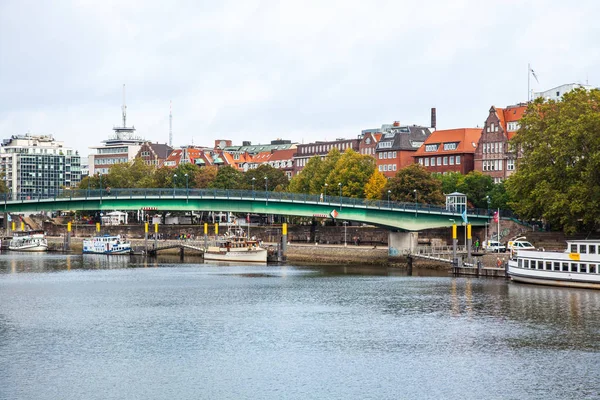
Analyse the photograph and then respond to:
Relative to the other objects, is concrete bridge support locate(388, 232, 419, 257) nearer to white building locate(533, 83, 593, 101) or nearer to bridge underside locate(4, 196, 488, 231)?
bridge underside locate(4, 196, 488, 231)

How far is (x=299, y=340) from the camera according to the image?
60.1m

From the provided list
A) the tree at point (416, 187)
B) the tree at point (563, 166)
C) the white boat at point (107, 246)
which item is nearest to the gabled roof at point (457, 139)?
the tree at point (416, 187)

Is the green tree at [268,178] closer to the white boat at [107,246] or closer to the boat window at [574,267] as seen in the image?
the white boat at [107,246]

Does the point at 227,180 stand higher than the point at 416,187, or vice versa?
the point at 227,180

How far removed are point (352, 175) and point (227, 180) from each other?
3321 centimetres

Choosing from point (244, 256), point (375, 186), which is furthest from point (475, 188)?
point (244, 256)

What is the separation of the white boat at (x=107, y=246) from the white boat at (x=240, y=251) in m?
19.5

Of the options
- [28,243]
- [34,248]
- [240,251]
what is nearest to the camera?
[240,251]

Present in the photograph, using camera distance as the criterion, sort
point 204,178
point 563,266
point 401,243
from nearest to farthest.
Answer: point 563,266
point 401,243
point 204,178

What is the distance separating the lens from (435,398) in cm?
4581

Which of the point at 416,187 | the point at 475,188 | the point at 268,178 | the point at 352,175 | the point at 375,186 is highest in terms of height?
the point at 268,178

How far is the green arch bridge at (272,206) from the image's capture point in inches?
4599

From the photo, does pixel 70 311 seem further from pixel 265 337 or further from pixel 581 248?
pixel 581 248

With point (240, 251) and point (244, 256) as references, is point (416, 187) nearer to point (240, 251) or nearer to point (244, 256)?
point (244, 256)
